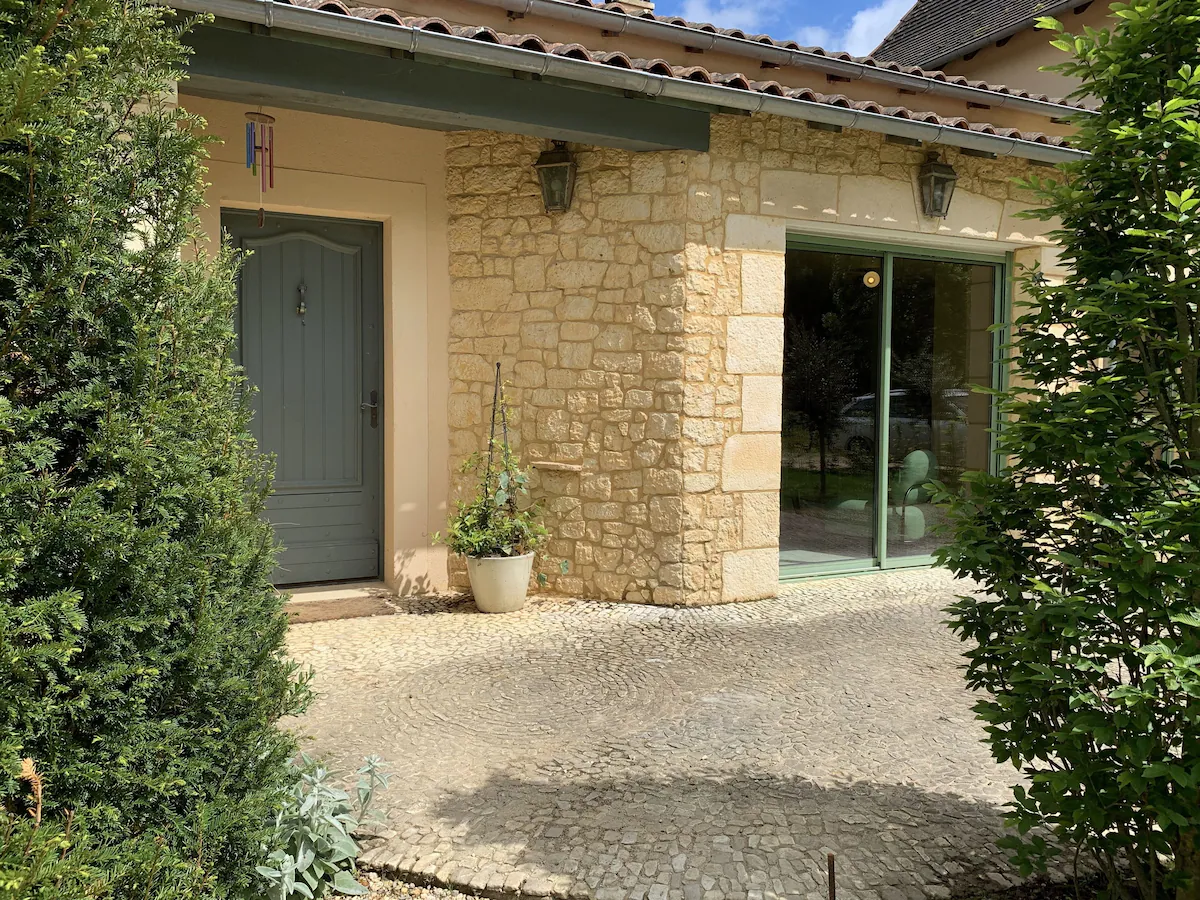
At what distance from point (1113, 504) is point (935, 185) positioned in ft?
16.0

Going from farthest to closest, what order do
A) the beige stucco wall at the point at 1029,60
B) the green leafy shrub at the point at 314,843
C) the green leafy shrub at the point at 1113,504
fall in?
1. the beige stucco wall at the point at 1029,60
2. the green leafy shrub at the point at 314,843
3. the green leafy shrub at the point at 1113,504

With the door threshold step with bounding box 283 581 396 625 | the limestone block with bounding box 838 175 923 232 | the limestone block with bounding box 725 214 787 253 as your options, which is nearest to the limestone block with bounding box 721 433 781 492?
the limestone block with bounding box 725 214 787 253

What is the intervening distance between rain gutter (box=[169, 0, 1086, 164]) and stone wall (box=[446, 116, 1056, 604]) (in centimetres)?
50

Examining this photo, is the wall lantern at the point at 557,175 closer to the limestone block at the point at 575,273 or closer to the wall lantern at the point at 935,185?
the limestone block at the point at 575,273

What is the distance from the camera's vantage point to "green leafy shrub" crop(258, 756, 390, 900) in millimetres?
2469

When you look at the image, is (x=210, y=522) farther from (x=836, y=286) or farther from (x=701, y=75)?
(x=836, y=286)

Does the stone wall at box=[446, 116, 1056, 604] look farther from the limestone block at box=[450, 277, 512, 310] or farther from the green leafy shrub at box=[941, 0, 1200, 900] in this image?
the green leafy shrub at box=[941, 0, 1200, 900]

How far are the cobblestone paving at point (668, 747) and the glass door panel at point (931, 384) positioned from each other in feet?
4.70

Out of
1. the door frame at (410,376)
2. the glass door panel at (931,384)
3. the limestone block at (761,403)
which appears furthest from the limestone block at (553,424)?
the glass door panel at (931,384)

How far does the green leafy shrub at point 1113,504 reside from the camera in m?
2.13

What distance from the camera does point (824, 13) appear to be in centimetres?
10362

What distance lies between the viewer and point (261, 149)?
5.29 metres

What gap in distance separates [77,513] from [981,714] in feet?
7.38

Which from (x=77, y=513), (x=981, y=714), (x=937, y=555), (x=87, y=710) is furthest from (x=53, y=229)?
(x=981, y=714)
